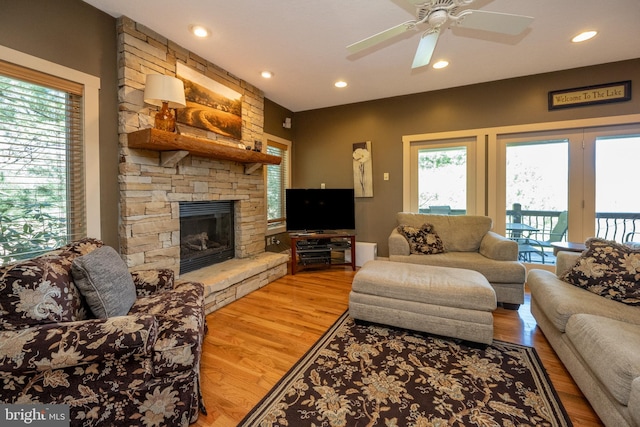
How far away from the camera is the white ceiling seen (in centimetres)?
206

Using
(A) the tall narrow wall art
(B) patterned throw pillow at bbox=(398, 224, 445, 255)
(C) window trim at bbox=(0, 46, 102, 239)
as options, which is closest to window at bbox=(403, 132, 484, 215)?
(A) the tall narrow wall art

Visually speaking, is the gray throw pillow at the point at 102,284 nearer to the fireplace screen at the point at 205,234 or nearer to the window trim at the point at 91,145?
the window trim at the point at 91,145

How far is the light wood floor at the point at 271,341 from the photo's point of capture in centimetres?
145

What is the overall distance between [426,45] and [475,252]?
244 cm

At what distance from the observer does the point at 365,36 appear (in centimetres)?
246

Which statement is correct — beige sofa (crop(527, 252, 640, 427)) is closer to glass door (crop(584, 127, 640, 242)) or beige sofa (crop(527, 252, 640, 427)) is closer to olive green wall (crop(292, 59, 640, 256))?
glass door (crop(584, 127, 640, 242))

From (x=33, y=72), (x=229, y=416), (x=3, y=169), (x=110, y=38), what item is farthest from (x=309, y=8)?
(x=229, y=416)

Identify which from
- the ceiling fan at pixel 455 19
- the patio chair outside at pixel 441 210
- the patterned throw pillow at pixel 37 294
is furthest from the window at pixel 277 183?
the patterned throw pillow at pixel 37 294

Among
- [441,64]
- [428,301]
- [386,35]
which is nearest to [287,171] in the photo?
[441,64]

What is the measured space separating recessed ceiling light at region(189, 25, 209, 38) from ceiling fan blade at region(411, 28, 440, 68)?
6.22ft

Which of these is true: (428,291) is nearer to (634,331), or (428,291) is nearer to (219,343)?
(634,331)

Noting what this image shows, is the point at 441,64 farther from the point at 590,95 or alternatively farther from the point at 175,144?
the point at 175,144

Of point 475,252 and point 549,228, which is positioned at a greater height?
point 549,228

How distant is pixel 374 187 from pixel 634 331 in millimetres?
3183
